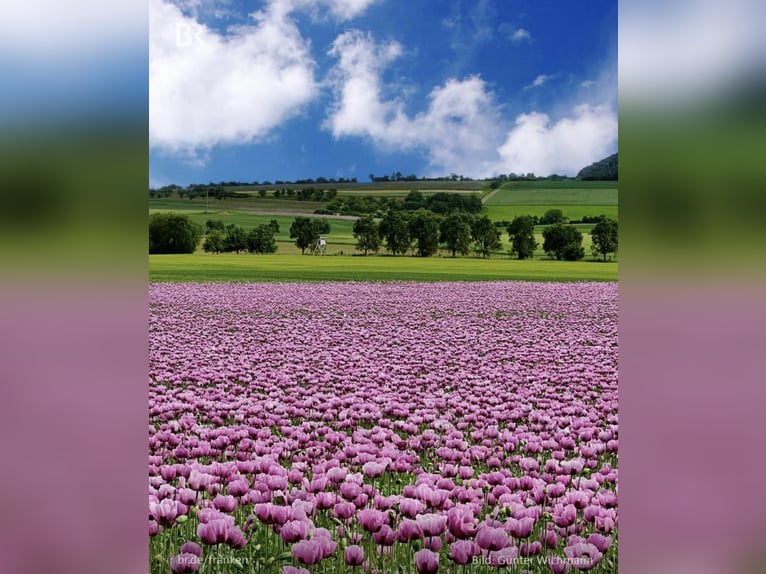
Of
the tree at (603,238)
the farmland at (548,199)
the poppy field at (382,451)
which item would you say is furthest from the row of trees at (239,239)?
the poppy field at (382,451)

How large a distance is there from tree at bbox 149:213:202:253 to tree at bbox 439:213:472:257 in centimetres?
1564

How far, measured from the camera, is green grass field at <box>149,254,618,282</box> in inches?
1045

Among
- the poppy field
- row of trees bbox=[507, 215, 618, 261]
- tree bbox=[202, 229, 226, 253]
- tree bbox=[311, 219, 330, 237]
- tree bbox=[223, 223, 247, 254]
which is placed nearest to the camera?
the poppy field

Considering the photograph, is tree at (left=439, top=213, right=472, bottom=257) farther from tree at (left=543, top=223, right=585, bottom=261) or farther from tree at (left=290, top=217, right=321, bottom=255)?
tree at (left=290, top=217, right=321, bottom=255)

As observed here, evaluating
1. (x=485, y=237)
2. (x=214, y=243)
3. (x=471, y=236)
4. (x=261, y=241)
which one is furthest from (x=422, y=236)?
(x=214, y=243)

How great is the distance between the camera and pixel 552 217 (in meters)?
39.3

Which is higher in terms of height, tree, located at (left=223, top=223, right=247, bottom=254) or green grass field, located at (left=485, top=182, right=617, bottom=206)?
green grass field, located at (left=485, top=182, right=617, bottom=206)

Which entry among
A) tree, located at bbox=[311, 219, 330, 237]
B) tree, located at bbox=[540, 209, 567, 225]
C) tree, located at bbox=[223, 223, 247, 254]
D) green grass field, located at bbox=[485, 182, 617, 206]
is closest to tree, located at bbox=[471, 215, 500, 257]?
green grass field, located at bbox=[485, 182, 617, 206]

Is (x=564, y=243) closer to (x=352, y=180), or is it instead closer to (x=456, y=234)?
(x=456, y=234)

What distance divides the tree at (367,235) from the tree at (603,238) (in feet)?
39.8

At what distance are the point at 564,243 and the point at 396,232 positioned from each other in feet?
30.4
